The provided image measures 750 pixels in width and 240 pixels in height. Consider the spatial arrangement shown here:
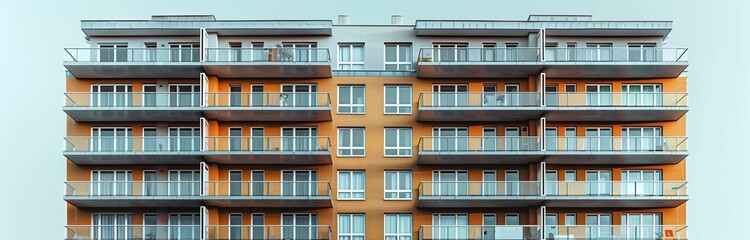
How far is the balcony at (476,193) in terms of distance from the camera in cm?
6638

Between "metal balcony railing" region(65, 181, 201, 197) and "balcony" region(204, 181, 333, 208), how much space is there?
112 cm

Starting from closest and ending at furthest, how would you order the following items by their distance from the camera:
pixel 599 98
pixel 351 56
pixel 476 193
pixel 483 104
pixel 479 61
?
pixel 476 193
pixel 479 61
pixel 483 104
pixel 599 98
pixel 351 56

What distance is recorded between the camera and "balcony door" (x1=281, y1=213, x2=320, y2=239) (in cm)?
6688

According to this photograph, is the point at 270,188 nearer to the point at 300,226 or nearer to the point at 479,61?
the point at 300,226

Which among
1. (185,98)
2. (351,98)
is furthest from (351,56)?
(185,98)

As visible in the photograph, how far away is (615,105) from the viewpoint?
67750mm

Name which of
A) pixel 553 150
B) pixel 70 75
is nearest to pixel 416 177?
pixel 553 150

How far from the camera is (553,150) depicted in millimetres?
67062

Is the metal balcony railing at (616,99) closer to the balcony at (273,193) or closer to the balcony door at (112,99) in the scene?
the balcony at (273,193)

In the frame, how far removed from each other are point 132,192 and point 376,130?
11.2 metres

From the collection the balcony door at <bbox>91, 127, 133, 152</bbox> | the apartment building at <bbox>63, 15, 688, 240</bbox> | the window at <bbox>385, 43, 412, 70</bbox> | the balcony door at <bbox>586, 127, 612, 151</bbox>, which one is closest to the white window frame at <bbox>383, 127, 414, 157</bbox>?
the apartment building at <bbox>63, 15, 688, 240</bbox>

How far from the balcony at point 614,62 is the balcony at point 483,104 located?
1.76 meters

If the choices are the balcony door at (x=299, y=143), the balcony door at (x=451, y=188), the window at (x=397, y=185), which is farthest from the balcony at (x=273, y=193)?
the balcony door at (x=451, y=188)

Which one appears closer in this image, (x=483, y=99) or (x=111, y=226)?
(x=111, y=226)
